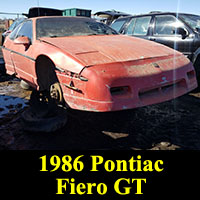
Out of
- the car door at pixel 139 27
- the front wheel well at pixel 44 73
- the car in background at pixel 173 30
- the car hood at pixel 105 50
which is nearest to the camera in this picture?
the car hood at pixel 105 50

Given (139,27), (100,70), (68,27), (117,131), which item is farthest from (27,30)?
(139,27)

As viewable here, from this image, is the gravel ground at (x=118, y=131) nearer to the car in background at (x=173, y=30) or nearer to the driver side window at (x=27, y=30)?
the driver side window at (x=27, y=30)

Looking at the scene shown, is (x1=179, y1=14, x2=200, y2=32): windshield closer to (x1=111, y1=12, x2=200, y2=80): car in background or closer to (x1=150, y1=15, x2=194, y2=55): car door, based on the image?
(x1=111, y1=12, x2=200, y2=80): car in background

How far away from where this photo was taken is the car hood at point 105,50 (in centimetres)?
224

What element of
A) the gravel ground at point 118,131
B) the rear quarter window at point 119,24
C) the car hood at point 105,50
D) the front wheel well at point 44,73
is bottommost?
the gravel ground at point 118,131

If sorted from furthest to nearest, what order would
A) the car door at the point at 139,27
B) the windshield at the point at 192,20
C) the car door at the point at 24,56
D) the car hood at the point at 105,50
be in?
the car door at the point at 139,27 → the windshield at the point at 192,20 → the car door at the point at 24,56 → the car hood at the point at 105,50

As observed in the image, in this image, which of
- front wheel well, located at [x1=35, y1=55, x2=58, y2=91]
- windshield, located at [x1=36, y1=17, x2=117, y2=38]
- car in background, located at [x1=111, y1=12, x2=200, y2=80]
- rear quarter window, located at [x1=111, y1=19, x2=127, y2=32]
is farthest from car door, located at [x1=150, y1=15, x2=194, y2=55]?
front wheel well, located at [x1=35, y1=55, x2=58, y2=91]

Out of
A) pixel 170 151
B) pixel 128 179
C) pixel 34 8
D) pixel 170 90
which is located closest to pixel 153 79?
pixel 170 90

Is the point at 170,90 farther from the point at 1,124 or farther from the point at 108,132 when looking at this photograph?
the point at 1,124

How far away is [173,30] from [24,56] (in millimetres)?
3324

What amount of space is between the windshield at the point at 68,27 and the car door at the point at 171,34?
5.75 ft

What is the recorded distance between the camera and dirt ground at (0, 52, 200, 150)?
2.40 m

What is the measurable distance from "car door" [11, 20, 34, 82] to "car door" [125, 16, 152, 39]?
115 inches

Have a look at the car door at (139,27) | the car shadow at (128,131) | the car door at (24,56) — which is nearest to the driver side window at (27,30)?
the car door at (24,56)
